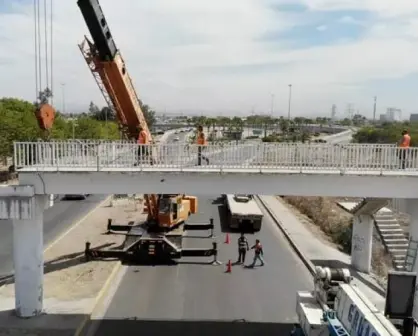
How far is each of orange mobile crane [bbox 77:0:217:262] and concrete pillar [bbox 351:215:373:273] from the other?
270 inches

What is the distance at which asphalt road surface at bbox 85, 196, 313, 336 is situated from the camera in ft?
59.4

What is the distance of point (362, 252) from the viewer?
24.8 metres

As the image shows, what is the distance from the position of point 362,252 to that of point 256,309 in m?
7.57

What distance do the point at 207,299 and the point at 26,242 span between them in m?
7.27

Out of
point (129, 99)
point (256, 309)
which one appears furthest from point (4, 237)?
point (256, 309)

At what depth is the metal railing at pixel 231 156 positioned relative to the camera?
18.5 m

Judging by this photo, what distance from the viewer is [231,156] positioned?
18922 mm

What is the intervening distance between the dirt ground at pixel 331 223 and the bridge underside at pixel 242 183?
6.84 m

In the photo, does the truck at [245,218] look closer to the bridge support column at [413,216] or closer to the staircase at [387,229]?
the staircase at [387,229]

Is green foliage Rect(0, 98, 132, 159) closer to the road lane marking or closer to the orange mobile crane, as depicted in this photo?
the orange mobile crane

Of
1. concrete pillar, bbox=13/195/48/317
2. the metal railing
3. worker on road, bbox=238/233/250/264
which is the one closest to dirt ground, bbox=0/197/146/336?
concrete pillar, bbox=13/195/48/317

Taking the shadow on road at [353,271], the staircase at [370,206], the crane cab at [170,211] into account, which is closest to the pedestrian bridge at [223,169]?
the staircase at [370,206]

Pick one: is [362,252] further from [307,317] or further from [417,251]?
[307,317]

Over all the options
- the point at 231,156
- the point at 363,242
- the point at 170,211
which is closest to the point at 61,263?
the point at 170,211
